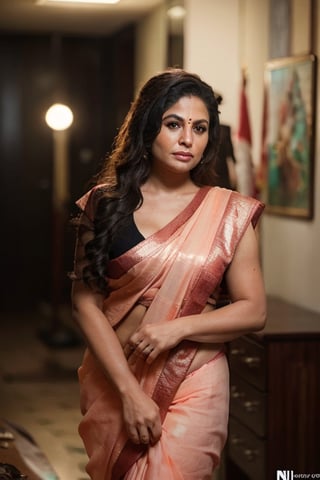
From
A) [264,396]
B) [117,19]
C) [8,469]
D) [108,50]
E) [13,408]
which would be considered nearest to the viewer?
[8,469]

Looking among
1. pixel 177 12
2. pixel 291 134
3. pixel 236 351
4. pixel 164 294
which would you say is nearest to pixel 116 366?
pixel 164 294

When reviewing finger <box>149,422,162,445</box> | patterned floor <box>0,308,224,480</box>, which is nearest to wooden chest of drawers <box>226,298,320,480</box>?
patterned floor <box>0,308,224,480</box>

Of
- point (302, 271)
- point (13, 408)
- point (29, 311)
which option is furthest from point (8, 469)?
point (29, 311)

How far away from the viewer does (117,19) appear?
795 centimetres

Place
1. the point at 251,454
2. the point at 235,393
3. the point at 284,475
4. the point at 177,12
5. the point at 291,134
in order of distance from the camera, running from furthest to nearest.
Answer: the point at 177,12, the point at 291,134, the point at 235,393, the point at 251,454, the point at 284,475

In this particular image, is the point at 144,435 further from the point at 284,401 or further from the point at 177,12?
the point at 177,12

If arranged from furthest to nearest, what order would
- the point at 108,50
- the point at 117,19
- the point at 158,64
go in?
the point at 108,50 < the point at 117,19 < the point at 158,64

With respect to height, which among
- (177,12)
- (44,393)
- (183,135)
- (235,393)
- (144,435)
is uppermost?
(177,12)

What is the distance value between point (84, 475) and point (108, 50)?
5762 mm

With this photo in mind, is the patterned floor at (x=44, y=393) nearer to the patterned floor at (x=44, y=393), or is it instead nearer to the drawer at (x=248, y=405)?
the patterned floor at (x=44, y=393)

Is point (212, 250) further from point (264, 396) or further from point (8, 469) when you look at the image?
point (264, 396)

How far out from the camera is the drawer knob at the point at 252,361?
3.88 meters

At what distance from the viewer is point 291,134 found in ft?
15.1

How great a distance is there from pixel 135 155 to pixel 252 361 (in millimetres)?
1724
